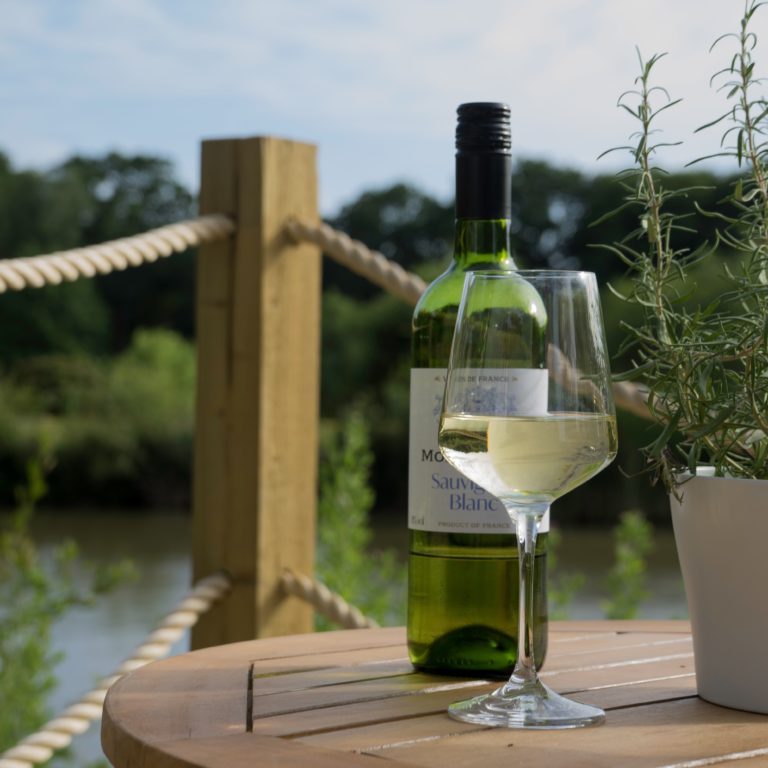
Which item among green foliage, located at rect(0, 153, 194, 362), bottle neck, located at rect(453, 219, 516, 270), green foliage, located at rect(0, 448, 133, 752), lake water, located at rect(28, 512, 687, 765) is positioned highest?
green foliage, located at rect(0, 153, 194, 362)

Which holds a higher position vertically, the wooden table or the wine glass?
the wine glass

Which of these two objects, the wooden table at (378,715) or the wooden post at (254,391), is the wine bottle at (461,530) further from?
the wooden post at (254,391)

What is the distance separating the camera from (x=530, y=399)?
2.07 ft

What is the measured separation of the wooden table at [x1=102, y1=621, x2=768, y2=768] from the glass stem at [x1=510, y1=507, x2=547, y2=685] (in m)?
0.05

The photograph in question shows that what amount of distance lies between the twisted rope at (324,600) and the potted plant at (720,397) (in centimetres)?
75

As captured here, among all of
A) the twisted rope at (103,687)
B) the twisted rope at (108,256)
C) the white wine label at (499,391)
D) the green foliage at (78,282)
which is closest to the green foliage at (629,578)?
the twisted rope at (103,687)

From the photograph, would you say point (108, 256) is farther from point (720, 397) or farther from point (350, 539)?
point (350, 539)

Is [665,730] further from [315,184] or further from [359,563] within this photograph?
[359,563]

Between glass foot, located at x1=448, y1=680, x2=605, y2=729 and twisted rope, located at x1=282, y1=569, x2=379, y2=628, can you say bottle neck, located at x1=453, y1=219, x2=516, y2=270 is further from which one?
twisted rope, located at x1=282, y1=569, x2=379, y2=628

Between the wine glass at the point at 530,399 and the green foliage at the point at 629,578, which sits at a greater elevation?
the wine glass at the point at 530,399

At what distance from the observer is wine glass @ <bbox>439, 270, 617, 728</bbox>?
63 centimetres

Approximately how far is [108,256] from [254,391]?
0.29m

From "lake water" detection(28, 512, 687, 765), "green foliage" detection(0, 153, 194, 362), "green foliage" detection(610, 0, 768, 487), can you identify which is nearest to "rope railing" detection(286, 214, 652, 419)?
"green foliage" detection(610, 0, 768, 487)

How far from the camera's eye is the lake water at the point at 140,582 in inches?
217
